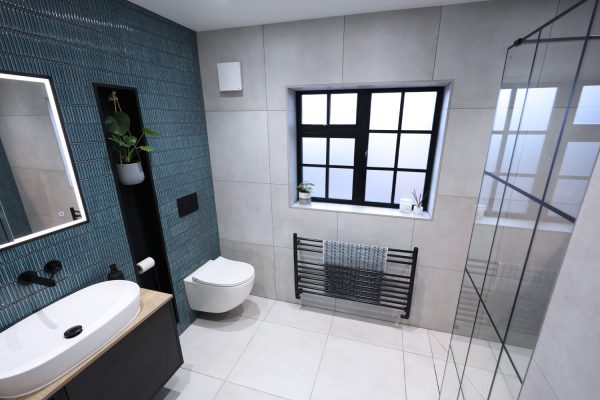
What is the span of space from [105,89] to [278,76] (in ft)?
3.71

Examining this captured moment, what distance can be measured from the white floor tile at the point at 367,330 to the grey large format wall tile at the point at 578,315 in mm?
1540

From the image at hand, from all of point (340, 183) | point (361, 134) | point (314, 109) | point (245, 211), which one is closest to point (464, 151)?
point (361, 134)

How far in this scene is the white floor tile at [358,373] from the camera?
1724 millimetres

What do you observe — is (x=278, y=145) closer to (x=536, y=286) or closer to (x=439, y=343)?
(x=536, y=286)

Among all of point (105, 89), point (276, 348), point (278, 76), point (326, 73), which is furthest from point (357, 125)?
point (276, 348)

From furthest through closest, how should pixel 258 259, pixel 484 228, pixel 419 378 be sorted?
pixel 258 259, pixel 419 378, pixel 484 228

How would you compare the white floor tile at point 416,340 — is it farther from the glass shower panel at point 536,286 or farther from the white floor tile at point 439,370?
the glass shower panel at point 536,286

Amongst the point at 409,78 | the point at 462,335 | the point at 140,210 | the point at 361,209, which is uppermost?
the point at 409,78

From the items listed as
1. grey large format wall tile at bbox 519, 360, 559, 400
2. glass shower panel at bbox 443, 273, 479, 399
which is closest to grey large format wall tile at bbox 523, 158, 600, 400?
grey large format wall tile at bbox 519, 360, 559, 400

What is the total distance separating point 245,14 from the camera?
1786 mm

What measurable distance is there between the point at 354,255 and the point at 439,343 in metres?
0.95

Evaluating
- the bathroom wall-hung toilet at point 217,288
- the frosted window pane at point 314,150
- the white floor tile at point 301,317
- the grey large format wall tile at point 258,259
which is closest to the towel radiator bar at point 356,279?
the white floor tile at point 301,317

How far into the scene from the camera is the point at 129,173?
5.31 feet

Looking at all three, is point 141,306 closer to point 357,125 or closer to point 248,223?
point 248,223
